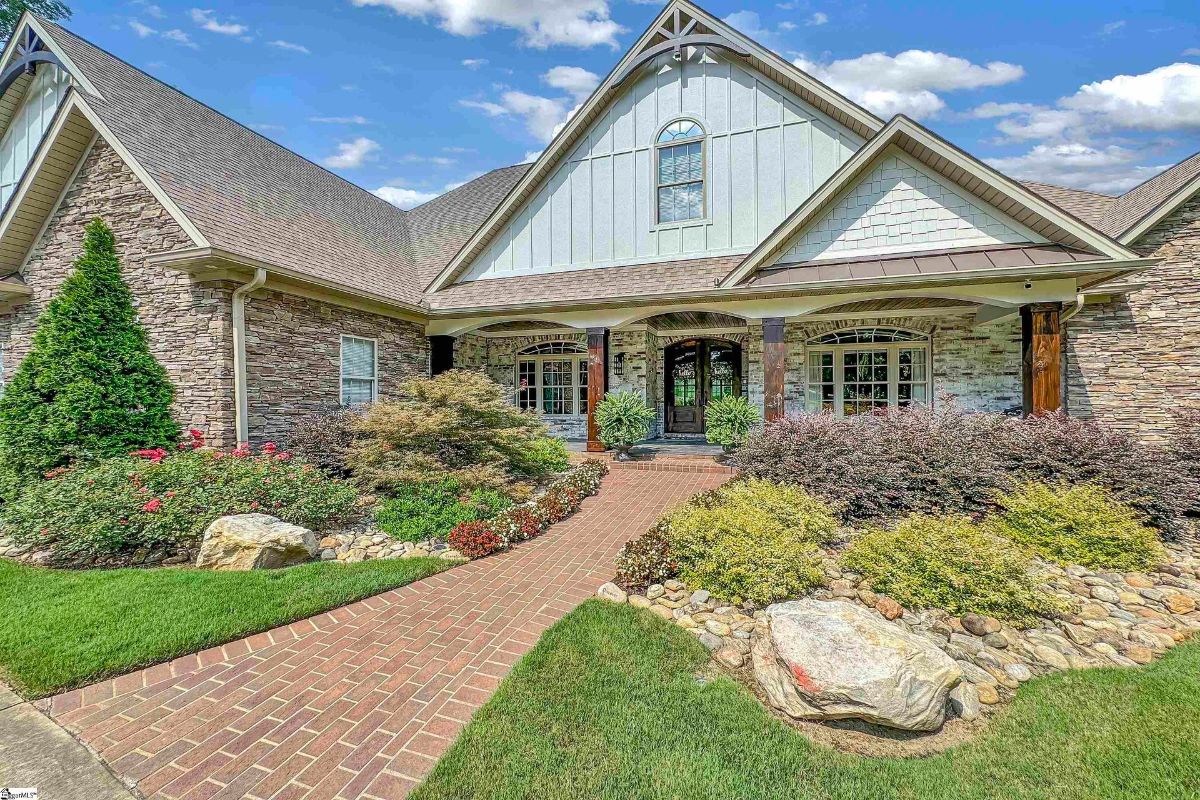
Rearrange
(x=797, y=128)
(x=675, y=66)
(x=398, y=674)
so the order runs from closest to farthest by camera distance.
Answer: (x=398, y=674)
(x=797, y=128)
(x=675, y=66)

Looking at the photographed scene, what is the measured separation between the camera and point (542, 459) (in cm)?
830

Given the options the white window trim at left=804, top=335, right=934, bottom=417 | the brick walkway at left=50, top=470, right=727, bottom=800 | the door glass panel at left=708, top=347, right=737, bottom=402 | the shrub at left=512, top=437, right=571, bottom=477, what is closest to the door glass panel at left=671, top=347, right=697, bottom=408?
the door glass panel at left=708, top=347, right=737, bottom=402

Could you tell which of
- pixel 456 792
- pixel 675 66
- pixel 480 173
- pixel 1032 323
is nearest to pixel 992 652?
pixel 456 792

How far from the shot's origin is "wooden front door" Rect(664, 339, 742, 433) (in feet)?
40.3

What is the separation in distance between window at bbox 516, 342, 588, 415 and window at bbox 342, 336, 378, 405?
12.1ft

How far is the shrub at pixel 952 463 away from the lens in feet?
18.3

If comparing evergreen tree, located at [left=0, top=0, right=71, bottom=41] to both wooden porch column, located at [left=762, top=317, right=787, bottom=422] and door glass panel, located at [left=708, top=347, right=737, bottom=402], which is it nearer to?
door glass panel, located at [left=708, top=347, right=737, bottom=402]

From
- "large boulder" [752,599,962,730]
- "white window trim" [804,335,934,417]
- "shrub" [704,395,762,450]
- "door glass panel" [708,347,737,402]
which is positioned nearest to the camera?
"large boulder" [752,599,962,730]

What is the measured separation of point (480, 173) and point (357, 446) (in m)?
12.7

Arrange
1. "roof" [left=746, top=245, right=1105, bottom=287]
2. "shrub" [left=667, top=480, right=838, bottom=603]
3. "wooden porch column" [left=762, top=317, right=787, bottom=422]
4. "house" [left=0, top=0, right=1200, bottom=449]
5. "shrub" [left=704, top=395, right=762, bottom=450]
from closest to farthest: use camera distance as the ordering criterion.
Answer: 1. "shrub" [left=667, top=480, right=838, bottom=603]
2. "roof" [left=746, top=245, right=1105, bottom=287]
3. "house" [left=0, top=0, right=1200, bottom=449]
4. "wooden porch column" [left=762, top=317, right=787, bottom=422]
5. "shrub" [left=704, top=395, right=762, bottom=450]

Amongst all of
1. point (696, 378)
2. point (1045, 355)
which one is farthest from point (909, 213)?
point (696, 378)

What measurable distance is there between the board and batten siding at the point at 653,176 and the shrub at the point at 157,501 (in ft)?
22.3

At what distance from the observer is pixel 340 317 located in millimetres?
9164

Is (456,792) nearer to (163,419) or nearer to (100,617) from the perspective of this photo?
(100,617)
